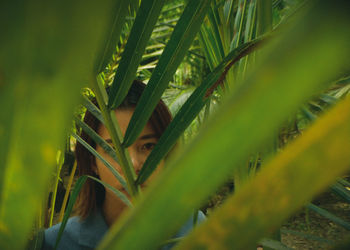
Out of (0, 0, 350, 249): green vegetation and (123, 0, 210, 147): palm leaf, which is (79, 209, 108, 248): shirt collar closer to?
(123, 0, 210, 147): palm leaf

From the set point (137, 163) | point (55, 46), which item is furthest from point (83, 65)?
point (137, 163)

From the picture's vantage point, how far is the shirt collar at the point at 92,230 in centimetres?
83

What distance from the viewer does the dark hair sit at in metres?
0.90

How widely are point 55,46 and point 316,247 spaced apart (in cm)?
233

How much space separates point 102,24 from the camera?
8 centimetres

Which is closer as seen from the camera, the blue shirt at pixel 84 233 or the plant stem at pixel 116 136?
the plant stem at pixel 116 136

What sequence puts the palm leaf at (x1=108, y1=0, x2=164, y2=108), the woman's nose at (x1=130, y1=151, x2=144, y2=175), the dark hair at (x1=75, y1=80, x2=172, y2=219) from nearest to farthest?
the palm leaf at (x1=108, y1=0, x2=164, y2=108), the woman's nose at (x1=130, y1=151, x2=144, y2=175), the dark hair at (x1=75, y1=80, x2=172, y2=219)

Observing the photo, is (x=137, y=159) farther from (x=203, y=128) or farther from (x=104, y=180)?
(x=203, y=128)

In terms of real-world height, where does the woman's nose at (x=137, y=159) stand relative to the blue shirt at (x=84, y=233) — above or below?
above

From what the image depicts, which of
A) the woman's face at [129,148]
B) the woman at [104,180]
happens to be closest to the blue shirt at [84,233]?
the woman at [104,180]

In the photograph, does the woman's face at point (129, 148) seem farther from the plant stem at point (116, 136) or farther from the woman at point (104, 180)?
the plant stem at point (116, 136)

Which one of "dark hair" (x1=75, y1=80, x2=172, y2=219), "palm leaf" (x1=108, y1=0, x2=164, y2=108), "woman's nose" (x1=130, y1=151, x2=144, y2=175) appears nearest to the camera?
"palm leaf" (x1=108, y1=0, x2=164, y2=108)

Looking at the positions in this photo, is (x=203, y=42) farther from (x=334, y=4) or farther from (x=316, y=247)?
(x=316, y=247)

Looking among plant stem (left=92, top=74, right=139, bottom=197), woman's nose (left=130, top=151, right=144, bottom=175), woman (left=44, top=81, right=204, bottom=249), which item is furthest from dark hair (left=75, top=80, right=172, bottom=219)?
plant stem (left=92, top=74, right=139, bottom=197)
